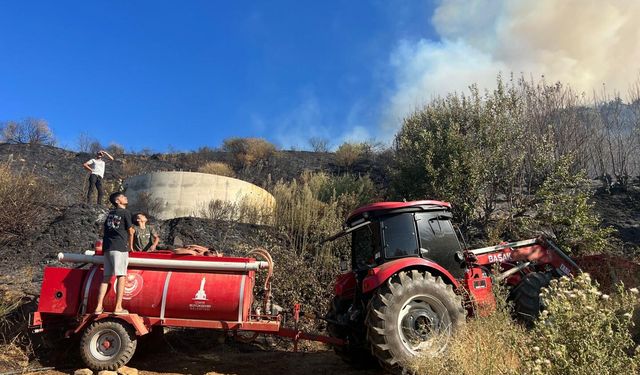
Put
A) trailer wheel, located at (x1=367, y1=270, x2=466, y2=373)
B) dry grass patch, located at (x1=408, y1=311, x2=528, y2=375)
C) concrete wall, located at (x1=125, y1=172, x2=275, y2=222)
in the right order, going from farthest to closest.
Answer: concrete wall, located at (x1=125, y1=172, x2=275, y2=222) < trailer wheel, located at (x1=367, y1=270, x2=466, y2=373) < dry grass patch, located at (x1=408, y1=311, x2=528, y2=375)

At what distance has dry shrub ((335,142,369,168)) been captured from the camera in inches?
961

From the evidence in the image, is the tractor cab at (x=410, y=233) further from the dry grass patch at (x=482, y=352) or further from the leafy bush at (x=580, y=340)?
the leafy bush at (x=580, y=340)

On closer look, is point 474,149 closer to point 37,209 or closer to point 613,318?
point 613,318

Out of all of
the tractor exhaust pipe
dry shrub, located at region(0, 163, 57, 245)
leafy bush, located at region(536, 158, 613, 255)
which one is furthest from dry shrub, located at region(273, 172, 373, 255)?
dry shrub, located at region(0, 163, 57, 245)

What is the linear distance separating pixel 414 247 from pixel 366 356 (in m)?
1.71

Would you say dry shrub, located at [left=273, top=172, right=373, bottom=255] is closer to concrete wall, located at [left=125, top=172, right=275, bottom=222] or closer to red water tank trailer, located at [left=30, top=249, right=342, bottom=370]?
concrete wall, located at [left=125, top=172, right=275, bottom=222]

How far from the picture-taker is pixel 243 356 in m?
7.46

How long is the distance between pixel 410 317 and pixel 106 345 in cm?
384

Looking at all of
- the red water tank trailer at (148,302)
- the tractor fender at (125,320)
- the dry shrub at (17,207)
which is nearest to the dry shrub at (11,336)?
the red water tank trailer at (148,302)

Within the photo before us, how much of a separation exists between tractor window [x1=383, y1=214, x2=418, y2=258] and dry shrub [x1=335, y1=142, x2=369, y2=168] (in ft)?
58.1

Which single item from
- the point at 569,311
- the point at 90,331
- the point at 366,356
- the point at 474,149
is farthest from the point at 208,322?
the point at 474,149

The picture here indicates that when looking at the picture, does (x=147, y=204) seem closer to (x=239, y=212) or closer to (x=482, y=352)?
(x=239, y=212)

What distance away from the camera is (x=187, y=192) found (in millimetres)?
14258

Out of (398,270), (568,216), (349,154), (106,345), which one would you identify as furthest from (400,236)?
(349,154)
